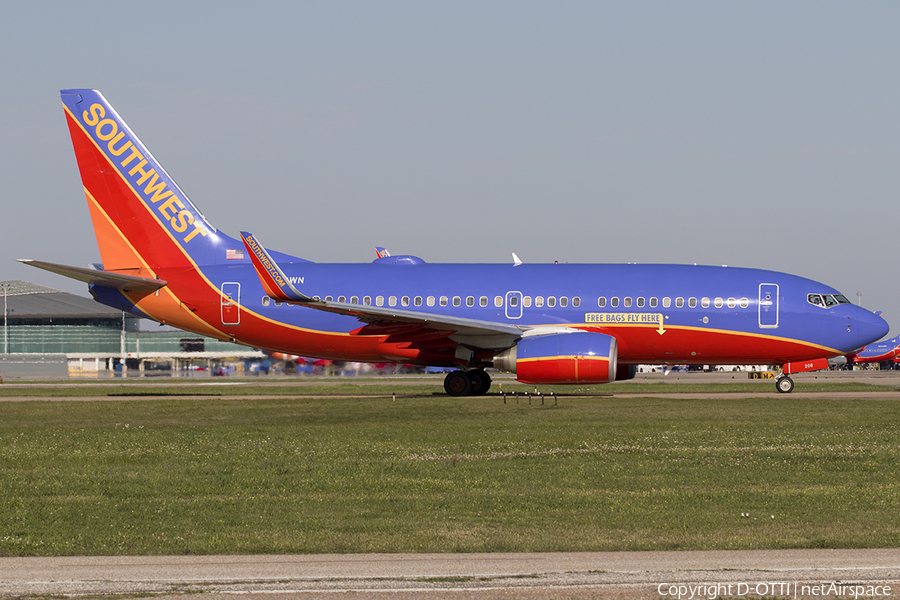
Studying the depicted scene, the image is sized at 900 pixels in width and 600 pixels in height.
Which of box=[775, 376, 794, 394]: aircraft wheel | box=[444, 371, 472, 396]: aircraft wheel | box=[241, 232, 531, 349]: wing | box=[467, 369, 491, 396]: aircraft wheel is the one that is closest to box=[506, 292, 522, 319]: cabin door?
box=[241, 232, 531, 349]: wing

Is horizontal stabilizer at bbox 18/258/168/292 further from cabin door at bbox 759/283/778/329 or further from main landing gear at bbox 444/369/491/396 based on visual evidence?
cabin door at bbox 759/283/778/329

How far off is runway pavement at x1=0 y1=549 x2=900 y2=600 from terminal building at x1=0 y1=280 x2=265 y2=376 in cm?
7714

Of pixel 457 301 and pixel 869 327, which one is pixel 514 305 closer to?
pixel 457 301

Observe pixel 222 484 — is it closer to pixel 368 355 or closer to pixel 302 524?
pixel 302 524

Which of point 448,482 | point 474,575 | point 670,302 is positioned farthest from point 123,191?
point 474,575

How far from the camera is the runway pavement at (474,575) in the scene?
7.37 m

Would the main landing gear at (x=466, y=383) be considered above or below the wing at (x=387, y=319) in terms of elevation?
below

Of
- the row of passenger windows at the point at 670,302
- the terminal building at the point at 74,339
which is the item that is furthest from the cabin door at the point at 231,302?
the terminal building at the point at 74,339

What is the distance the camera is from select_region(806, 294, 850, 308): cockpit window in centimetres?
3095

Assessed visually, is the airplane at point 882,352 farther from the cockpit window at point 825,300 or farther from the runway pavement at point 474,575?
the runway pavement at point 474,575

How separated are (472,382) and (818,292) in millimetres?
12096

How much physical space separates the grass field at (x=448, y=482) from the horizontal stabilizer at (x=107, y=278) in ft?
22.5

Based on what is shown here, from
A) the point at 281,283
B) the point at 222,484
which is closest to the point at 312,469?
the point at 222,484

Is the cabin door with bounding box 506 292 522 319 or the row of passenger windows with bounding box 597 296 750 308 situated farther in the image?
the cabin door with bounding box 506 292 522 319
